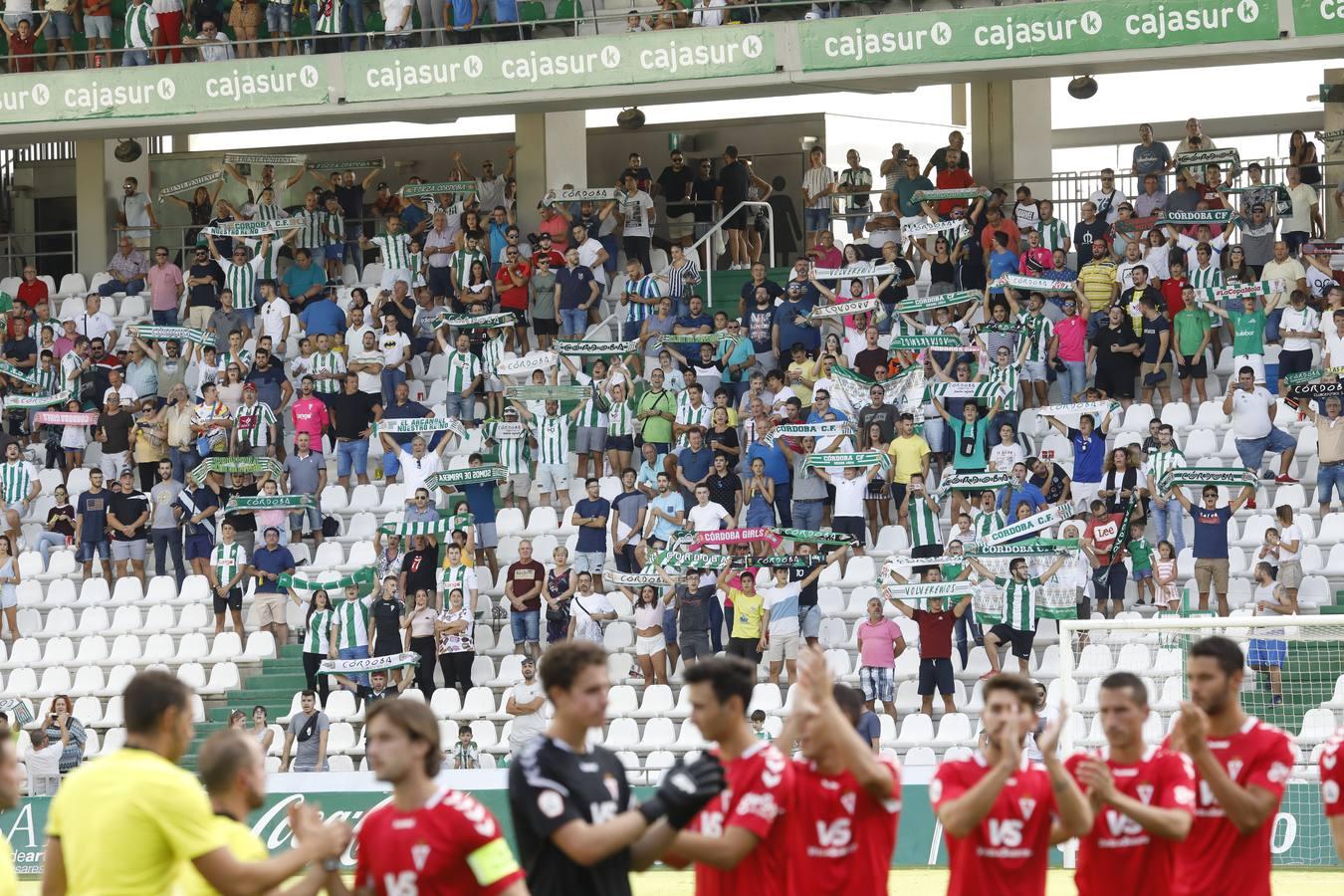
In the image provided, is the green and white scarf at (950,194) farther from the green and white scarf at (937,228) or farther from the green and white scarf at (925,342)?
the green and white scarf at (925,342)

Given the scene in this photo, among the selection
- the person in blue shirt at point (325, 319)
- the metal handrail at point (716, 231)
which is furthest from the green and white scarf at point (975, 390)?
the person in blue shirt at point (325, 319)

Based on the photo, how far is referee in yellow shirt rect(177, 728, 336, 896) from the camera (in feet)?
18.7

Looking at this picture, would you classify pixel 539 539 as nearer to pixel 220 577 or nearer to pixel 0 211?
pixel 220 577

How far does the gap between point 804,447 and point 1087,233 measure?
4635mm

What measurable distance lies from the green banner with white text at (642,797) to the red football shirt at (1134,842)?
24.1 ft

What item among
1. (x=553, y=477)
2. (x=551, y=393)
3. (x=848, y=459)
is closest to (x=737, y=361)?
(x=551, y=393)

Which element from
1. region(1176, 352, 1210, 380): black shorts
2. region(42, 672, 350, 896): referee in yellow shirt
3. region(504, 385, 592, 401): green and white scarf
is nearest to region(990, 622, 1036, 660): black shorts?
region(1176, 352, 1210, 380): black shorts

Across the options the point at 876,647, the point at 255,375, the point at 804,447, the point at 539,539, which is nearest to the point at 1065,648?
the point at 876,647

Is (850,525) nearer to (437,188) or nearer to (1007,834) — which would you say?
(437,188)

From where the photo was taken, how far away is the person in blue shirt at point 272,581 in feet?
67.1

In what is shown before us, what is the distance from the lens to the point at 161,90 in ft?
84.0

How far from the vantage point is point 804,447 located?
20000mm

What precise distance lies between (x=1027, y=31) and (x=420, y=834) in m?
18.6

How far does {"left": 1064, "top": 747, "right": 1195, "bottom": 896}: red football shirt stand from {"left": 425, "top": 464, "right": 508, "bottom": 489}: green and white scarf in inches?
568
